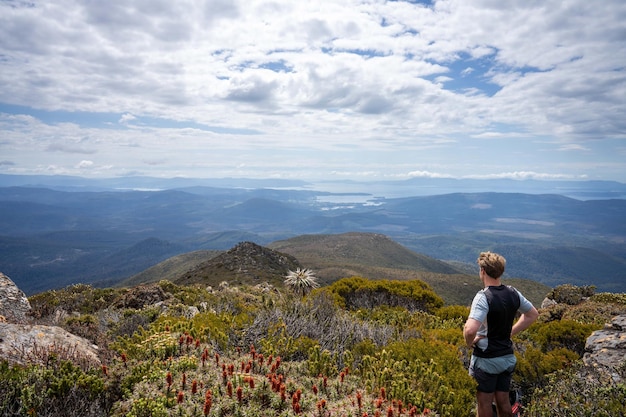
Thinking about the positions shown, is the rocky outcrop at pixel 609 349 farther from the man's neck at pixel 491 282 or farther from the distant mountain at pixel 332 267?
the distant mountain at pixel 332 267

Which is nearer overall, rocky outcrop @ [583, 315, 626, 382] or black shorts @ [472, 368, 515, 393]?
black shorts @ [472, 368, 515, 393]

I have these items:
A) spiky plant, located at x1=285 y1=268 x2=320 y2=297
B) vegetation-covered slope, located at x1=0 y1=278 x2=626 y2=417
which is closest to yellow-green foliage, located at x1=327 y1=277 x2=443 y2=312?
spiky plant, located at x1=285 y1=268 x2=320 y2=297

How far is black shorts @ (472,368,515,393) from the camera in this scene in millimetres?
4918

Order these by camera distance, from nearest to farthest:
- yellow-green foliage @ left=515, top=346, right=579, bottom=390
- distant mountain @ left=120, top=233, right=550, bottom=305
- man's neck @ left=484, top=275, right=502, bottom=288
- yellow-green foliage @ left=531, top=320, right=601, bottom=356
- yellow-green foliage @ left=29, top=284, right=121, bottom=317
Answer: man's neck @ left=484, top=275, right=502, bottom=288 < yellow-green foliage @ left=515, top=346, right=579, bottom=390 < yellow-green foliage @ left=531, top=320, right=601, bottom=356 < yellow-green foliage @ left=29, top=284, right=121, bottom=317 < distant mountain @ left=120, top=233, right=550, bottom=305

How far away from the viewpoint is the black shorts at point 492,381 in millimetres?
4918

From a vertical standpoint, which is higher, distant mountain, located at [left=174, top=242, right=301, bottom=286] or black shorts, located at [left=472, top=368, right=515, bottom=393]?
black shorts, located at [left=472, top=368, right=515, bottom=393]

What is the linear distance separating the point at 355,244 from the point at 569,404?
440 ft

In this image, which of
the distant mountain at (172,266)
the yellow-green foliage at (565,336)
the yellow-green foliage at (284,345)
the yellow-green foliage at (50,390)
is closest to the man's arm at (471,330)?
the yellow-green foliage at (284,345)

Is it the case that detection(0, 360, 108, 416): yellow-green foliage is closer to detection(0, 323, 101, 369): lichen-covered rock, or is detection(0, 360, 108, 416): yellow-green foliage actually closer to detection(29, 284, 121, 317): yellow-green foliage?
detection(0, 323, 101, 369): lichen-covered rock

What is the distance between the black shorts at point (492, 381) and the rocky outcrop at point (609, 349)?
2521mm

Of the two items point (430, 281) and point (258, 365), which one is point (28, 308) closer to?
point (258, 365)

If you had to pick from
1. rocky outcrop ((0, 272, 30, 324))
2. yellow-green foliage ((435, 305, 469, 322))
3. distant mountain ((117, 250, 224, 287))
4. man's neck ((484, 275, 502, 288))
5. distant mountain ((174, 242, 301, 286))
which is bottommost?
distant mountain ((117, 250, 224, 287))

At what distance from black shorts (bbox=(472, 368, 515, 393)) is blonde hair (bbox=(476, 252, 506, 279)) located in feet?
4.45

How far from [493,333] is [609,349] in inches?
169
